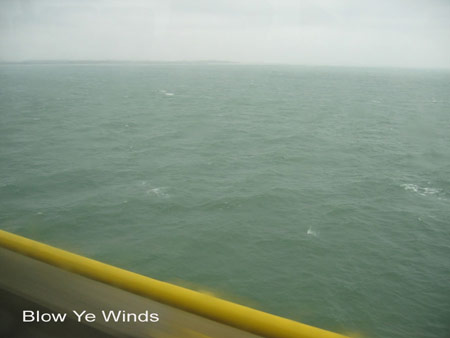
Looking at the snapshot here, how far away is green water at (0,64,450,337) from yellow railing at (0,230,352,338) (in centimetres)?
202

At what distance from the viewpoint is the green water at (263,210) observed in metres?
11.6

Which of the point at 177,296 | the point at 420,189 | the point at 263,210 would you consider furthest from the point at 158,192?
the point at 177,296

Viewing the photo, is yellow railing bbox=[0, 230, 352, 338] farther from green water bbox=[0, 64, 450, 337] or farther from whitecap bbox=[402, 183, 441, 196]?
whitecap bbox=[402, 183, 441, 196]

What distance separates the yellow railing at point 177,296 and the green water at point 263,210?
6.62ft

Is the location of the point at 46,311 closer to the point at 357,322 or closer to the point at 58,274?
the point at 58,274

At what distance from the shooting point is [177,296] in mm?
1084

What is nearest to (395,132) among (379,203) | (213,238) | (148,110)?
(379,203)

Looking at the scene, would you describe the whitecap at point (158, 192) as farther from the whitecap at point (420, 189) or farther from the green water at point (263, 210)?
the whitecap at point (420, 189)

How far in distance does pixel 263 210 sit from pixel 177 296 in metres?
16.2

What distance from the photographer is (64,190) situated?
1912 cm

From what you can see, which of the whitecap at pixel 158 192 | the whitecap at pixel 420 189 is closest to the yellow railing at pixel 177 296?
the whitecap at pixel 158 192

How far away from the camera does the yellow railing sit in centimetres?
97

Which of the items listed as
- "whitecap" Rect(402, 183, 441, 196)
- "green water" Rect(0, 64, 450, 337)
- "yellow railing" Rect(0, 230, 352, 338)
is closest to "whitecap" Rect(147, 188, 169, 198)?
"green water" Rect(0, 64, 450, 337)

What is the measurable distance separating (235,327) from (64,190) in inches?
799
